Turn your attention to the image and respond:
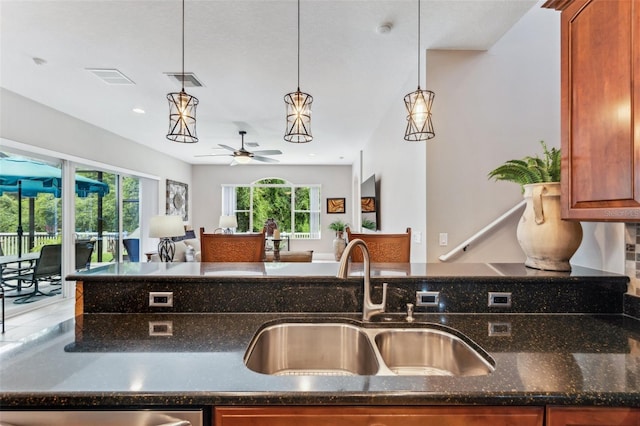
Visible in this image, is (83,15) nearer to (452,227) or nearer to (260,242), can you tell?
(260,242)

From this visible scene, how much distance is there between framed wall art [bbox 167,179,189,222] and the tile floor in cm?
324

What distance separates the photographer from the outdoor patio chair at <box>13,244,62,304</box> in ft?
13.7

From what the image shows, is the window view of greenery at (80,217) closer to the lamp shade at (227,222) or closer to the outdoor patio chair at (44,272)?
the outdoor patio chair at (44,272)

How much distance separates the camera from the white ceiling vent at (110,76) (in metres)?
3.20

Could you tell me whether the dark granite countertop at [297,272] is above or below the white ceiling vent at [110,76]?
below

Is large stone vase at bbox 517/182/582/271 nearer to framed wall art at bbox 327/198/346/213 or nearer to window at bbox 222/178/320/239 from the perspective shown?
framed wall art at bbox 327/198/346/213

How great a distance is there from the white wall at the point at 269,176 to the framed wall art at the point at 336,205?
0.12 m

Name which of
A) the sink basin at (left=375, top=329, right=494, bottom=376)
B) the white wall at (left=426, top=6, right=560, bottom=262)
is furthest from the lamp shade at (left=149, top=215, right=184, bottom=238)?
the sink basin at (left=375, top=329, right=494, bottom=376)

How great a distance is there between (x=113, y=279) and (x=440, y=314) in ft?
4.66

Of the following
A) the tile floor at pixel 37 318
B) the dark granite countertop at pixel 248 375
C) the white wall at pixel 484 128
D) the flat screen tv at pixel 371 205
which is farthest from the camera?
the flat screen tv at pixel 371 205

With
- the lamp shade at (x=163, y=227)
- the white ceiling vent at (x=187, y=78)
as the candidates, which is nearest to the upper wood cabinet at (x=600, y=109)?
the white ceiling vent at (x=187, y=78)

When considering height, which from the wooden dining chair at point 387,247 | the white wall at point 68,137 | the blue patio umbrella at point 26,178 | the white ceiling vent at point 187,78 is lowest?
the wooden dining chair at point 387,247

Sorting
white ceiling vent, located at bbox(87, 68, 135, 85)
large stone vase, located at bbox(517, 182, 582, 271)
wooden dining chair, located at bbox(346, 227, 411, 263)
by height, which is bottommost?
wooden dining chair, located at bbox(346, 227, 411, 263)

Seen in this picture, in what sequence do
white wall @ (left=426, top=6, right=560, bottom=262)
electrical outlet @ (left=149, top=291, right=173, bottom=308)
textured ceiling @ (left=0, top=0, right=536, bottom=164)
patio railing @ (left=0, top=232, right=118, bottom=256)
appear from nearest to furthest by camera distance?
electrical outlet @ (left=149, top=291, right=173, bottom=308), textured ceiling @ (left=0, top=0, right=536, bottom=164), white wall @ (left=426, top=6, right=560, bottom=262), patio railing @ (left=0, top=232, right=118, bottom=256)
